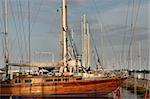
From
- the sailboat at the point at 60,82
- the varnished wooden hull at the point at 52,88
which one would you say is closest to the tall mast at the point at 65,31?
the sailboat at the point at 60,82

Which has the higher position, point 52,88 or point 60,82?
point 60,82

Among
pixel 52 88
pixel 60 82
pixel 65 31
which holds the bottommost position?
pixel 52 88

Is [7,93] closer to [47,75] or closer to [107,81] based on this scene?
[47,75]

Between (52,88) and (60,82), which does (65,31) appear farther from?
(52,88)

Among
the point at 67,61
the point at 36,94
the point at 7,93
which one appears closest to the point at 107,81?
the point at 67,61

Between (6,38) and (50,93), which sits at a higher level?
(6,38)

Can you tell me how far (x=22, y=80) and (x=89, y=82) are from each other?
33.1 ft

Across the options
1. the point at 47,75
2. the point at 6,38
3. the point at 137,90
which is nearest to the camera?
the point at 6,38

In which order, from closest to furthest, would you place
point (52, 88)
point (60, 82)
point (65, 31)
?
1. point (60, 82)
2. point (52, 88)
3. point (65, 31)

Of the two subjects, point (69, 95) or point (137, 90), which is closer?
point (69, 95)

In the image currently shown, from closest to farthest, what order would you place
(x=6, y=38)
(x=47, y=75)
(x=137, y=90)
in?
1. (x=6, y=38)
2. (x=47, y=75)
3. (x=137, y=90)

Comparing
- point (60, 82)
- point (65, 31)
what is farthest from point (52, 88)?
point (65, 31)

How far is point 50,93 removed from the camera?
61.7 meters

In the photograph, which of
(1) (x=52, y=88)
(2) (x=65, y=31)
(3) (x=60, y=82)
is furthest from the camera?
(2) (x=65, y=31)
